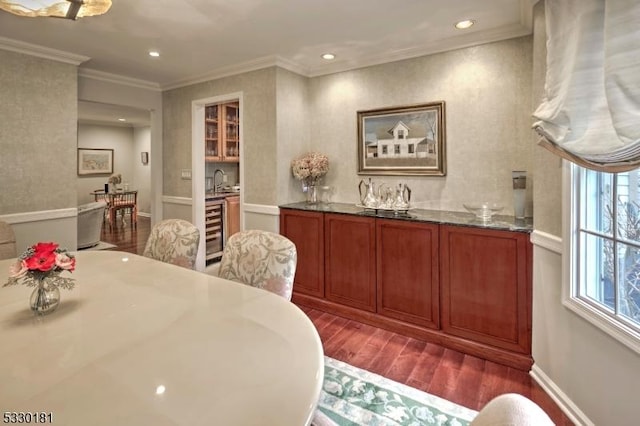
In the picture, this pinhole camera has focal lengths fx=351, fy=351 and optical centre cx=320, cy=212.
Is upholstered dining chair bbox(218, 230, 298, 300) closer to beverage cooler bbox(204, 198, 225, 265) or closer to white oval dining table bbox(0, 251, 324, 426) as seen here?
white oval dining table bbox(0, 251, 324, 426)

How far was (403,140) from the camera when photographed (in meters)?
3.41

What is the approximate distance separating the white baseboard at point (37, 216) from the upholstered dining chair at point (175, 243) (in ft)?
5.83

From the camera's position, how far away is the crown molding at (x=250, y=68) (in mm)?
3550

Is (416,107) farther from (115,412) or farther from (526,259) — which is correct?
(115,412)

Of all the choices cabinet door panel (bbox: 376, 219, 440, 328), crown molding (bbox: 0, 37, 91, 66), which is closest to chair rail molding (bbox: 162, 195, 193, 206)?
crown molding (bbox: 0, 37, 91, 66)

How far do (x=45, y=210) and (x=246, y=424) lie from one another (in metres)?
3.71

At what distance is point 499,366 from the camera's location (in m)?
2.46

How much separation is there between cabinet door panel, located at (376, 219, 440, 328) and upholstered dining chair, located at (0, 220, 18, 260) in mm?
2748

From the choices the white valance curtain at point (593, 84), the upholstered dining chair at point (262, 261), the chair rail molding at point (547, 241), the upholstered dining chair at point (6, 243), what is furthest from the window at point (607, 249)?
the upholstered dining chair at point (6, 243)

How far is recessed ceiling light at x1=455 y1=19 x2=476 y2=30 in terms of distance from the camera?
2.68m

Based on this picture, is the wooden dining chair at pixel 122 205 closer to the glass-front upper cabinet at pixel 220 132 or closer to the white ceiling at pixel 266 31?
the glass-front upper cabinet at pixel 220 132

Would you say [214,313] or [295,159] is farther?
[295,159]

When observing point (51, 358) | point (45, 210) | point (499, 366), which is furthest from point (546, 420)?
point (45, 210)

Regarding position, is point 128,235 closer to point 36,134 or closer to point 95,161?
point 95,161
